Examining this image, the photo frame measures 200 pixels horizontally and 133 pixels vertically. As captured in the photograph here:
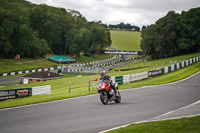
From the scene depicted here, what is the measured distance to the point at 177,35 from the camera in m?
89.8

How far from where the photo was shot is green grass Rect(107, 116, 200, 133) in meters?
9.05

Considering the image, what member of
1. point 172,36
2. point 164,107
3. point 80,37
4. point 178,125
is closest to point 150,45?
point 172,36

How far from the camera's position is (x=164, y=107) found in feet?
50.9

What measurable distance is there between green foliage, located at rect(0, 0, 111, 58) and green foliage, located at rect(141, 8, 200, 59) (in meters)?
30.1

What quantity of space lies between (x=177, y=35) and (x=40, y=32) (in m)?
48.7

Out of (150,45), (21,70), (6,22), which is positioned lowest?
(21,70)

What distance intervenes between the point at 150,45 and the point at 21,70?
44386 mm

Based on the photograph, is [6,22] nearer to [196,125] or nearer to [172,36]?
[172,36]

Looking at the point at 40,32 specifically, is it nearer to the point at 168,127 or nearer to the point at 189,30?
the point at 189,30

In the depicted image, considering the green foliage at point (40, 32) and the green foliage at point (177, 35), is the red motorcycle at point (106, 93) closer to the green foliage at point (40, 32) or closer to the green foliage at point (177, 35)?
the green foliage at point (40, 32)

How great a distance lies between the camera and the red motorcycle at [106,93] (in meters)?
15.8

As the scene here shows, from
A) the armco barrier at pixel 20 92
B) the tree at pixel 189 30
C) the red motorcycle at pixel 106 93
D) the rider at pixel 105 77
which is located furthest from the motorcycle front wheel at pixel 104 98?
the tree at pixel 189 30

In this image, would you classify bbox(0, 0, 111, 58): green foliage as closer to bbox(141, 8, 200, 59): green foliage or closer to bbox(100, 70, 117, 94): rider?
bbox(141, 8, 200, 59): green foliage

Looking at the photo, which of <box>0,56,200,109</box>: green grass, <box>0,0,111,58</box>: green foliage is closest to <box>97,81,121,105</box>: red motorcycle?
<box>0,56,200,109</box>: green grass
